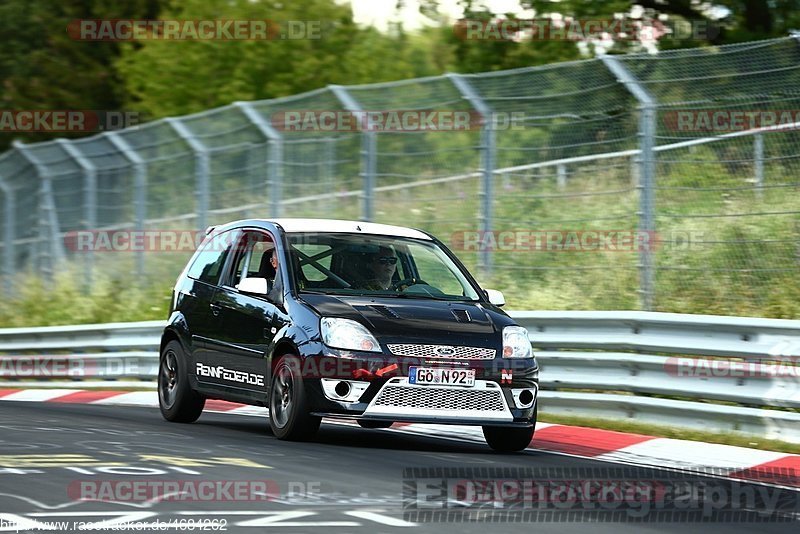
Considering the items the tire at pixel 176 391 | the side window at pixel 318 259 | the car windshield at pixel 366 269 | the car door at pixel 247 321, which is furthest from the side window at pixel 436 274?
the tire at pixel 176 391

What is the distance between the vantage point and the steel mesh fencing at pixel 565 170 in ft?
44.0

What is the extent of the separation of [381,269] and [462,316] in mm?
984

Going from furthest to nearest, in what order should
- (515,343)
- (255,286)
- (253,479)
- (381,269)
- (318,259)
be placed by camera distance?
(381,269) < (318,259) < (255,286) < (515,343) < (253,479)

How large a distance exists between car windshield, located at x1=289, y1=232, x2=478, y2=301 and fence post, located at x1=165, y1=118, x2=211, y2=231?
889cm

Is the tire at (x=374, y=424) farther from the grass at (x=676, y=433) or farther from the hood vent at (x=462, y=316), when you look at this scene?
the grass at (x=676, y=433)

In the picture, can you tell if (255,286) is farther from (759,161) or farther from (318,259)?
(759,161)

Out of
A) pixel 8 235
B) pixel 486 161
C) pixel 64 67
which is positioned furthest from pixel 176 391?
pixel 64 67

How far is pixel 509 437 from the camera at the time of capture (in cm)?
1089

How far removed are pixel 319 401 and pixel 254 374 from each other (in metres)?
1.07

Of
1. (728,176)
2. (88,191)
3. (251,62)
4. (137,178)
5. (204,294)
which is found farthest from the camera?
(251,62)

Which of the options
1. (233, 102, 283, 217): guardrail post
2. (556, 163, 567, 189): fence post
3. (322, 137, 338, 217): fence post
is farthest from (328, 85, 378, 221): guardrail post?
(556, 163, 567, 189): fence post

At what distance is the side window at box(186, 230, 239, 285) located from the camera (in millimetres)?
12375

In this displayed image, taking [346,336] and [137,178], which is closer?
[346,336]

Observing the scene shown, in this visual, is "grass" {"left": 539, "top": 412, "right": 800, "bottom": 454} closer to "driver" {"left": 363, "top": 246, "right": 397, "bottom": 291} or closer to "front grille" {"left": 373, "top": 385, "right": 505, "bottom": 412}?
"front grille" {"left": 373, "top": 385, "right": 505, "bottom": 412}
